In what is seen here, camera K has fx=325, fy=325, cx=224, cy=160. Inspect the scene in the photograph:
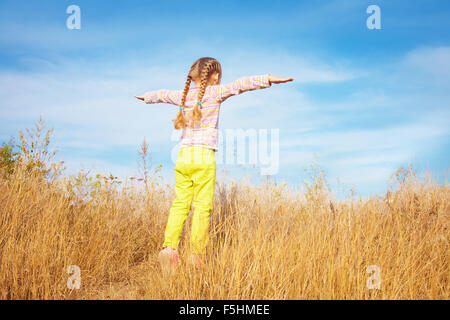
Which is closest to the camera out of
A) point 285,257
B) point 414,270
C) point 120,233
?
point 285,257

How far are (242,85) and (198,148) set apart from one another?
882mm

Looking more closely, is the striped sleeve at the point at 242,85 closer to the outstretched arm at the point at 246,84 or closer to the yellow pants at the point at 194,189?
the outstretched arm at the point at 246,84

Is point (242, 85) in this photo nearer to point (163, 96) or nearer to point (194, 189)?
point (163, 96)

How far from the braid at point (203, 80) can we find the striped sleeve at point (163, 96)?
41 cm

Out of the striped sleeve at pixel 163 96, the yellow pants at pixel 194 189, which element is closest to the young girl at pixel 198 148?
the yellow pants at pixel 194 189

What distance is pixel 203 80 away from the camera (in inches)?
153

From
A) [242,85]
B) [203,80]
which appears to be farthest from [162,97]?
[242,85]

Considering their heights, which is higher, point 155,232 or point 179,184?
point 179,184

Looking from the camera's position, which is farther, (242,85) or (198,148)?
(198,148)

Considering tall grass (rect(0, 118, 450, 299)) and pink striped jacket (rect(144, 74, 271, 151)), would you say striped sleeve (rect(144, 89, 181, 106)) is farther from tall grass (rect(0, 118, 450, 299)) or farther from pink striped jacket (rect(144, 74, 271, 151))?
tall grass (rect(0, 118, 450, 299))

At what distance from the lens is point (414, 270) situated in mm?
3406
